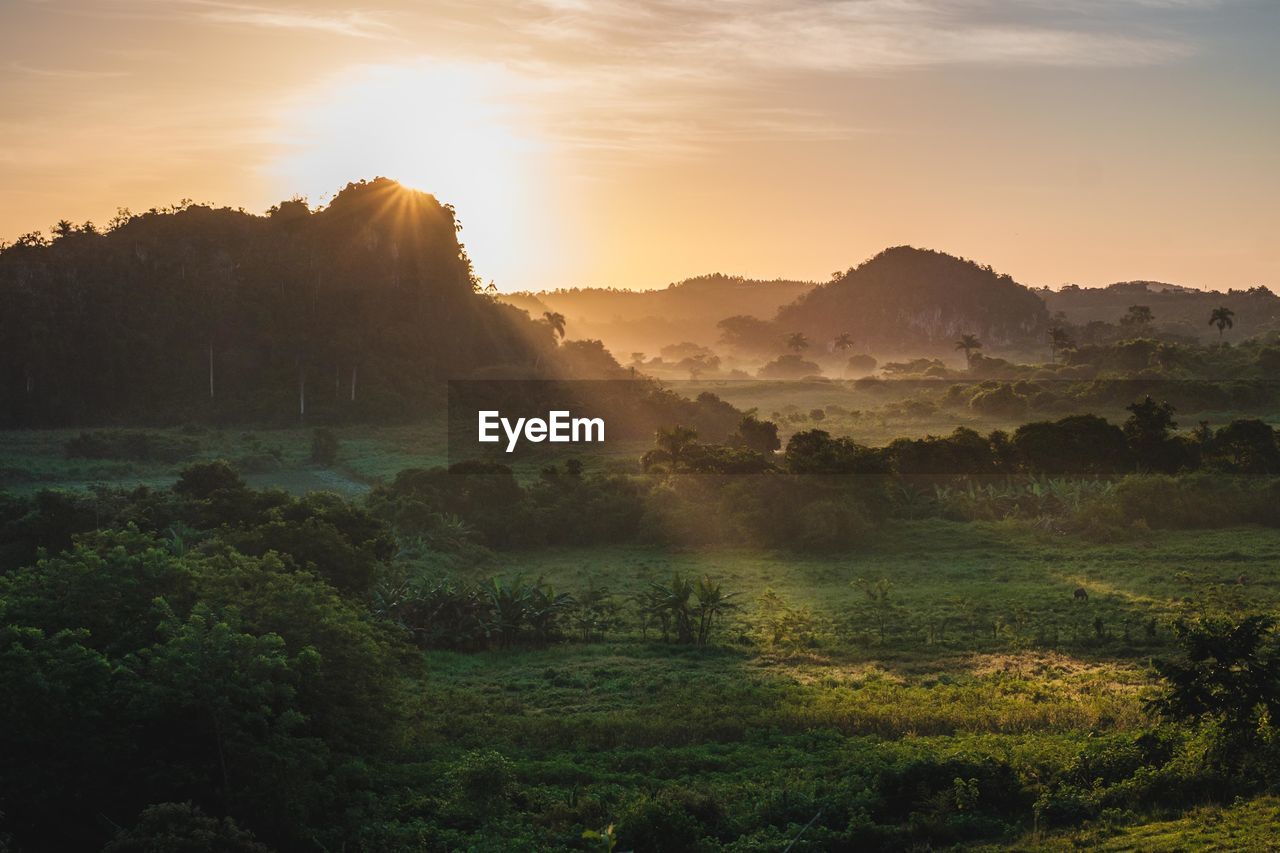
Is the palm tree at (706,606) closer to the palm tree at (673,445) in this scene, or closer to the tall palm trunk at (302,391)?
the palm tree at (673,445)

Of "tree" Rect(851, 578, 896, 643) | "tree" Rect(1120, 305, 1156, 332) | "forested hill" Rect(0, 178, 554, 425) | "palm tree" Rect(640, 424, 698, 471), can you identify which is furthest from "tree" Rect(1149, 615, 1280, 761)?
"tree" Rect(1120, 305, 1156, 332)

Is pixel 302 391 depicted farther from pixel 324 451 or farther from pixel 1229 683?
pixel 1229 683

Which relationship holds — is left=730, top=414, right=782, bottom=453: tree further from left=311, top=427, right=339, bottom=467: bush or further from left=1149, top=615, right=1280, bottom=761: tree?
left=1149, top=615, right=1280, bottom=761: tree

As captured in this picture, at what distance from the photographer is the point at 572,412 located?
81375 millimetres

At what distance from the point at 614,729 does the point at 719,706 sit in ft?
9.10

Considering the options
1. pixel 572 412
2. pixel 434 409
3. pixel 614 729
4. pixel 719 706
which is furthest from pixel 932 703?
pixel 434 409

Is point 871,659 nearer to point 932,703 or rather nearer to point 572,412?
point 932,703

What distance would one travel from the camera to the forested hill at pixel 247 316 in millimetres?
83375

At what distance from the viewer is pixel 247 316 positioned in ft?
301

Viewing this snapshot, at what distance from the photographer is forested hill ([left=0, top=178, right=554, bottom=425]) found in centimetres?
8338

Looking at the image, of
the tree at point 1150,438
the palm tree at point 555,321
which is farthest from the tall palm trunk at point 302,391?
the tree at point 1150,438

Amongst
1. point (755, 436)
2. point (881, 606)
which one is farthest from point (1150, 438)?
point (881, 606)

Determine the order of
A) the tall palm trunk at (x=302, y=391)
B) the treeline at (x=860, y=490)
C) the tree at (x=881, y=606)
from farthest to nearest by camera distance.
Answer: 1. the tall palm trunk at (x=302, y=391)
2. the treeline at (x=860, y=490)
3. the tree at (x=881, y=606)

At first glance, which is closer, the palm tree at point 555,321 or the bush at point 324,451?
the bush at point 324,451
